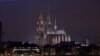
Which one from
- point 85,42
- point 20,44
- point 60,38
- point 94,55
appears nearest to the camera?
point 94,55

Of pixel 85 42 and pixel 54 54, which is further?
pixel 85 42

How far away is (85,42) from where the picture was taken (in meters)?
79.4

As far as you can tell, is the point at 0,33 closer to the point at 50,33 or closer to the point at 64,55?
the point at 64,55

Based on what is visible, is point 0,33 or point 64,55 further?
point 0,33

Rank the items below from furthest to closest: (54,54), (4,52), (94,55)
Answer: (54,54) < (94,55) < (4,52)

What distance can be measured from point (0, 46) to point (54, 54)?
23.0 feet

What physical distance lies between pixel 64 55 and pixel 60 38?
41454mm

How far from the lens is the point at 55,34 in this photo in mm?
97938

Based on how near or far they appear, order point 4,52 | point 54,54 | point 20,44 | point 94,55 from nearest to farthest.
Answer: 1. point 4,52
2. point 94,55
3. point 54,54
4. point 20,44

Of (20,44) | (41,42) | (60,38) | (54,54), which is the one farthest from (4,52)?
(60,38)

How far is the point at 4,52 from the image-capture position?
48.2m

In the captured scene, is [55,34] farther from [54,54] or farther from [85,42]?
[54,54]

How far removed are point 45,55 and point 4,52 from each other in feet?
20.0

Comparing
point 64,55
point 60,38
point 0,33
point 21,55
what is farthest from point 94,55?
point 60,38
